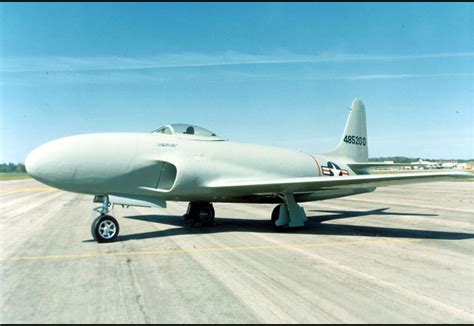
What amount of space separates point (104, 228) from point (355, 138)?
11290mm

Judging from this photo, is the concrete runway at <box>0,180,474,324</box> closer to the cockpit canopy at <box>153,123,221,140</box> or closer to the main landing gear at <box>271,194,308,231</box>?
the main landing gear at <box>271,194,308,231</box>

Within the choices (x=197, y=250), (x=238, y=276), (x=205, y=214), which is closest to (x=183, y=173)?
(x=197, y=250)

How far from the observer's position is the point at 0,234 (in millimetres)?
10180

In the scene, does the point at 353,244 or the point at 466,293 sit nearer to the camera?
the point at 466,293

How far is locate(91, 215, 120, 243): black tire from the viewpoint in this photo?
8.73 meters

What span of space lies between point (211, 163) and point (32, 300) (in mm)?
6360

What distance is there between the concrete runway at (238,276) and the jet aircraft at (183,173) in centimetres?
103

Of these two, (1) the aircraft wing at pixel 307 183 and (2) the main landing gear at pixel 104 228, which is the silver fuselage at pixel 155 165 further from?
(2) the main landing gear at pixel 104 228

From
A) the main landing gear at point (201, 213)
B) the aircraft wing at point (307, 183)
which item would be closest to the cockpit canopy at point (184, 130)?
the aircraft wing at point (307, 183)

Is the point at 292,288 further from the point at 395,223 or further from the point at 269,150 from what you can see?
the point at 395,223

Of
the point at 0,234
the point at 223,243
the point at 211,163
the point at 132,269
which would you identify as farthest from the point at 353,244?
the point at 0,234

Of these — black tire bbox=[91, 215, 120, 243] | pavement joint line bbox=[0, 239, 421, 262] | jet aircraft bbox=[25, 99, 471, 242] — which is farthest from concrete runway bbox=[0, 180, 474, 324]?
jet aircraft bbox=[25, 99, 471, 242]

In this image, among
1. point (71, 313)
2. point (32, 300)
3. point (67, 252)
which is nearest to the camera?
point (71, 313)

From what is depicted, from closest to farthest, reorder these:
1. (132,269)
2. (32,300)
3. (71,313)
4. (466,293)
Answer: (71,313), (32,300), (466,293), (132,269)
